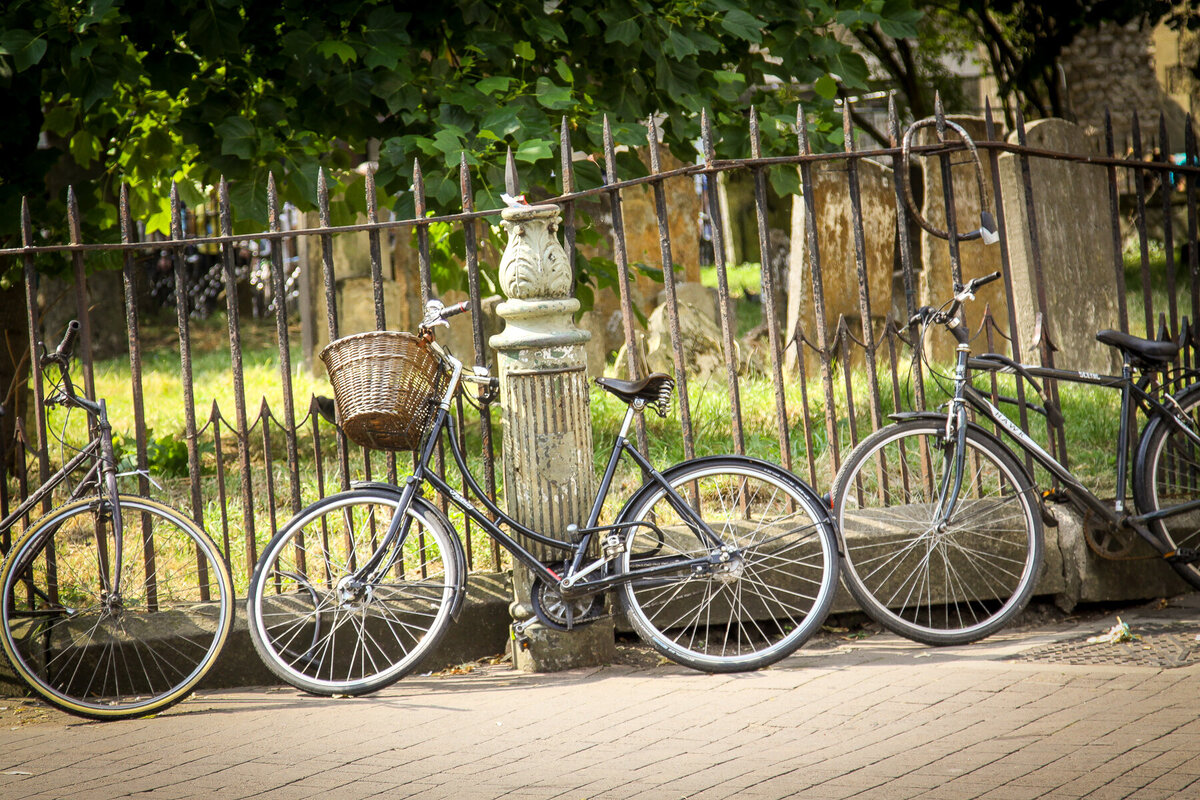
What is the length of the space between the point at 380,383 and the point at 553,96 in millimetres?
2046

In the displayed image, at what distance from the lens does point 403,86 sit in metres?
5.62

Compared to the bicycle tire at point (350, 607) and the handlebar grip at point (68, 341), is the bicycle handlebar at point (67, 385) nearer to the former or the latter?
the handlebar grip at point (68, 341)

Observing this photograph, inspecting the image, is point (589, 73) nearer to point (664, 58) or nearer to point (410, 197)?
point (664, 58)

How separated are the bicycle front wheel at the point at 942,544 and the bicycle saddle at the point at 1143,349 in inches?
25.3

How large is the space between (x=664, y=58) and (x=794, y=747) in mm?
3657

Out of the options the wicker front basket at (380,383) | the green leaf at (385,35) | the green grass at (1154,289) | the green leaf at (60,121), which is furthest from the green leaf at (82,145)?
the green grass at (1154,289)

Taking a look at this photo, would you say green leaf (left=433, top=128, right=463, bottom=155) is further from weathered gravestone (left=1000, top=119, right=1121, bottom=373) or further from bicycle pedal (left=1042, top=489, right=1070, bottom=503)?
weathered gravestone (left=1000, top=119, right=1121, bottom=373)

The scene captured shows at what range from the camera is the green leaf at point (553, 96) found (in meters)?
5.45

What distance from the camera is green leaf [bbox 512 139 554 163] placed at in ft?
16.9

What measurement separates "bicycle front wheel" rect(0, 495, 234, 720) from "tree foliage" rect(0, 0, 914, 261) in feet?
6.04

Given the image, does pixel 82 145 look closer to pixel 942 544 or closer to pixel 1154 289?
pixel 942 544

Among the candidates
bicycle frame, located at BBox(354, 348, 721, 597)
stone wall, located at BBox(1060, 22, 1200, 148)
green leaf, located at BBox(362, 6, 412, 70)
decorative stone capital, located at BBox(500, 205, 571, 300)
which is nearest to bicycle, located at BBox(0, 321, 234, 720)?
bicycle frame, located at BBox(354, 348, 721, 597)

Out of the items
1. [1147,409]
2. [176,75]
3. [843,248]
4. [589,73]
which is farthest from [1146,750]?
[843,248]

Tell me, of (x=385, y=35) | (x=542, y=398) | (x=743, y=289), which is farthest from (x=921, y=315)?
(x=743, y=289)
